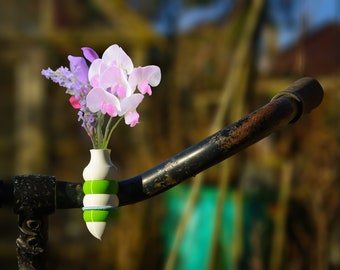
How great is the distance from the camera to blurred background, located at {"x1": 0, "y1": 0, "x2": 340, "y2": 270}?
4445 mm

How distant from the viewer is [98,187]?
3.41ft

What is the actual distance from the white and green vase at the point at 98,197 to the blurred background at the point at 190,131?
8.42 feet

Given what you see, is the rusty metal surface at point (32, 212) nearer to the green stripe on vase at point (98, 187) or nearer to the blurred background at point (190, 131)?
the green stripe on vase at point (98, 187)

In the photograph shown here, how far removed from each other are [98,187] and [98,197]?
14 mm

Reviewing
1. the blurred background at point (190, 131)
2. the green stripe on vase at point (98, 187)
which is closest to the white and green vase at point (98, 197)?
the green stripe on vase at point (98, 187)

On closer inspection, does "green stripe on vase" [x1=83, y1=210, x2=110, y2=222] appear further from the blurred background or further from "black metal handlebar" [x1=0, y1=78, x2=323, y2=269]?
the blurred background

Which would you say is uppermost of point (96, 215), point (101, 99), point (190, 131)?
point (190, 131)

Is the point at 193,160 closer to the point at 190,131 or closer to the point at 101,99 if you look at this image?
the point at 101,99

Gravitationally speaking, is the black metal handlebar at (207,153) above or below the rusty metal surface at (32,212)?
above

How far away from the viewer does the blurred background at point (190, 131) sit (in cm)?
445

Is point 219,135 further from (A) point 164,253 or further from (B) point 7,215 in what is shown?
(B) point 7,215

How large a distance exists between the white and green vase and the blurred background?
257 cm

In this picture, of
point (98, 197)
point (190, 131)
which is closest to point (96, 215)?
point (98, 197)

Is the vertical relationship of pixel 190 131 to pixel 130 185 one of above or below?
above
